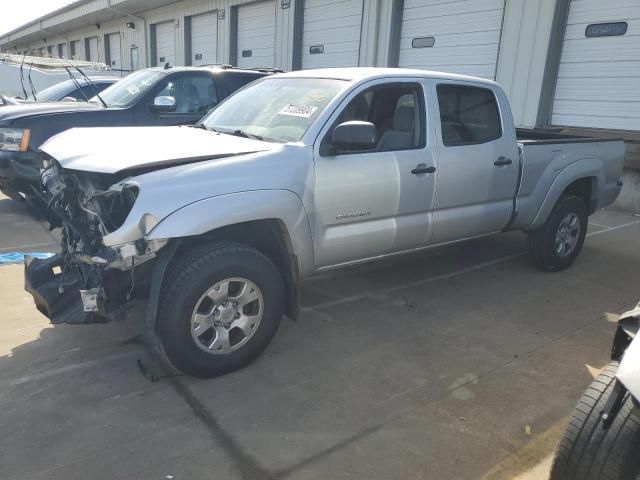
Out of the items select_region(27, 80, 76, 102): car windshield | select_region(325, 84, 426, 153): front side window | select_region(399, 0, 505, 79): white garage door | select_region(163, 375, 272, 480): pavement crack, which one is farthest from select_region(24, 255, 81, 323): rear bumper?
select_region(399, 0, 505, 79): white garage door

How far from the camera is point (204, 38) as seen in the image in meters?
19.9

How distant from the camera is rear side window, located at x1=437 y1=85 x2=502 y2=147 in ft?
14.5

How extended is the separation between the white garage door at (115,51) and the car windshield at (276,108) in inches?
1018

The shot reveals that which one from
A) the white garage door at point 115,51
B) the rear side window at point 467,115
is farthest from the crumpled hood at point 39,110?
the white garage door at point 115,51

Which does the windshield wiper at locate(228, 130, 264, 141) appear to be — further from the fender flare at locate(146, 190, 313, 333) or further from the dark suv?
the dark suv

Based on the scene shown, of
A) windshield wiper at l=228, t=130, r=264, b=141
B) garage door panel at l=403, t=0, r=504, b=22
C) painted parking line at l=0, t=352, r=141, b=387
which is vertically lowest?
painted parking line at l=0, t=352, r=141, b=387

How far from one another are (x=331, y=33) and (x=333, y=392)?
13.0 meters

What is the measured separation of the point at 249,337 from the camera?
11.1 feet

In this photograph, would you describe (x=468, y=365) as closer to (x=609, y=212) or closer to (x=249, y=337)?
(x=249, y=337)

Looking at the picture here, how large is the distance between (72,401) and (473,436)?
2.25 metres

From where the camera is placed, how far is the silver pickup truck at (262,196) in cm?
303

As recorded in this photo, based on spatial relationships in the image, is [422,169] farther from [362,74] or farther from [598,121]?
[598,121]

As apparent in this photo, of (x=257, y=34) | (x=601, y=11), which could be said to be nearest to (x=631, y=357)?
(x=601, y=11)

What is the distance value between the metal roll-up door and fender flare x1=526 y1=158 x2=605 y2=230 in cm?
3089
